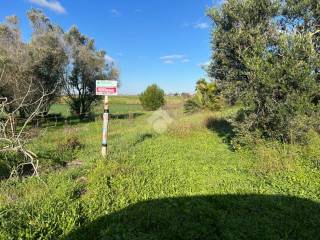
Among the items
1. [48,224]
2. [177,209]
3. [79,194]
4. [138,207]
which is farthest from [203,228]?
[79,194]

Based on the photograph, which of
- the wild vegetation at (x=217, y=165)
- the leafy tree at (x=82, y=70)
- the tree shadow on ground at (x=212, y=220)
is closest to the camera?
the tree shadow on ground at (x=212, y=220)

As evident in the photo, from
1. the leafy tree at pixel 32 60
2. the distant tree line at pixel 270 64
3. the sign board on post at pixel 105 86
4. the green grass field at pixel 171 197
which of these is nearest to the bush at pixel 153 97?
the leafy tree at pixel 32 60

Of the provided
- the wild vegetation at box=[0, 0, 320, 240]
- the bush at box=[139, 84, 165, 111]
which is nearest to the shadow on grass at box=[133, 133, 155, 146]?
the wild vegetation at box=[0, 0, 320, 240]

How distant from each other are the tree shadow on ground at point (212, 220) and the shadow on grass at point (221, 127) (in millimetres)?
6459

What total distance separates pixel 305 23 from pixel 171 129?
6.95 metres

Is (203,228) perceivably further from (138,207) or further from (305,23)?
(305,23)

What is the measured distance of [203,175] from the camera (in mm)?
7277

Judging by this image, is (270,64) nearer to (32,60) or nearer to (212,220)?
(212,220)

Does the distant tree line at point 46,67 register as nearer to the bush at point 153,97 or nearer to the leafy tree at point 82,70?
the leafy tree at point 82,70

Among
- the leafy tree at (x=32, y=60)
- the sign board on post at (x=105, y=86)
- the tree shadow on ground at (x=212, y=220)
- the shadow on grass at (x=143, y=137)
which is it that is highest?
the leafy tree at (x=32, y=60)

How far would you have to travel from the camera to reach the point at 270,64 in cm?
858

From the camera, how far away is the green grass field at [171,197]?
4484 mm

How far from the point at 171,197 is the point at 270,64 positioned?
4835mm

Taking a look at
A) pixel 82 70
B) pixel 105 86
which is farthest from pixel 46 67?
pixel 105 86
